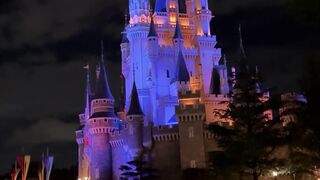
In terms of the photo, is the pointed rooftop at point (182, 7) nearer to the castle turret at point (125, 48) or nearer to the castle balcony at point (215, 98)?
the castle turret at point (125, 48)

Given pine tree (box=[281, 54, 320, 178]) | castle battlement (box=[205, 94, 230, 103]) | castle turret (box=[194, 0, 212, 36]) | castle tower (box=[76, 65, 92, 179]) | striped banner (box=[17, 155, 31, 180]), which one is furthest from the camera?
castle turret (box=[194, 0, 212, 36])

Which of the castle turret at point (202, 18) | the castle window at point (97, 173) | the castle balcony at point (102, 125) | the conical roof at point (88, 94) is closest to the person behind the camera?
the castle window at point (97, 173)

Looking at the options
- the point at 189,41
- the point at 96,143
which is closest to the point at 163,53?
the point at 189,41

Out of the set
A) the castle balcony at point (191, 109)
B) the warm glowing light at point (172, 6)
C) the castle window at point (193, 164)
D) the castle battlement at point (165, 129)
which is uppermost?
the warm glowing light at point (172, 6)

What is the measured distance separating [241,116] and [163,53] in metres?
26.7

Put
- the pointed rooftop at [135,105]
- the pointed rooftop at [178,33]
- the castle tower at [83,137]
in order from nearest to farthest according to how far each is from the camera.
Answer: the pointed rooftop at [135,105] → the pointed rooftop at [178,33] → the castle tower at [83,137]

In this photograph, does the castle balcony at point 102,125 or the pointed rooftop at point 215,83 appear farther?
the pointed rooftop at point 215,83

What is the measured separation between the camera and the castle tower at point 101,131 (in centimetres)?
5503

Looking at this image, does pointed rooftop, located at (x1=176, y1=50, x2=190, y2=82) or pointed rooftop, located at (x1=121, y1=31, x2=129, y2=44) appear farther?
pointed rooftop, located at (x1=121, y1=31, x2=129, y2=44)

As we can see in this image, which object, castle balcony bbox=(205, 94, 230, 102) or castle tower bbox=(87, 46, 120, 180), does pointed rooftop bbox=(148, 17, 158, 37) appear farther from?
castle balcony bbox=(205, 94, 230, 102)

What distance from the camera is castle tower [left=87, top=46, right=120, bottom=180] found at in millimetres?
55028

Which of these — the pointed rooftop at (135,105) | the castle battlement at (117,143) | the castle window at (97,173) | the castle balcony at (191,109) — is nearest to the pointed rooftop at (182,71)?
the pointed rooftop at (135,105)

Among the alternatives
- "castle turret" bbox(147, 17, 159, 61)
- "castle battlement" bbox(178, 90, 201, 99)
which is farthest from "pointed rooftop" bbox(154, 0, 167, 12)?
"castle battlement" bbox(178, 90, 201, 99)

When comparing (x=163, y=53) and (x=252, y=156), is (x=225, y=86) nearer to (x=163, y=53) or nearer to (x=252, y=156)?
(x=163, y=53)
